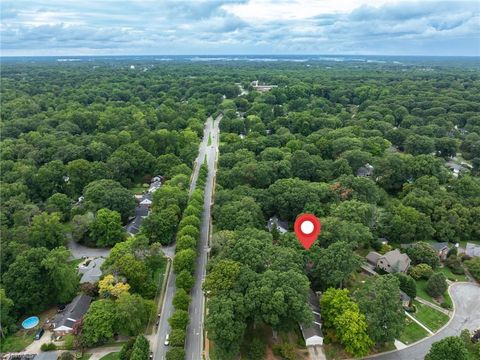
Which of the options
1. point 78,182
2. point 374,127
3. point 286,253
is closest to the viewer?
point 286,253

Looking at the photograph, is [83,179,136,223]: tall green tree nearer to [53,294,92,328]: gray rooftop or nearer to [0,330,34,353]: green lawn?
[53,294,92,328]: gray rooftop

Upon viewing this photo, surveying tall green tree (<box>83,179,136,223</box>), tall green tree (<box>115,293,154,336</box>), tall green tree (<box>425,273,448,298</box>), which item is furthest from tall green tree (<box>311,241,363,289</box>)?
tall green tree (<box>83,179,136,223</box>)

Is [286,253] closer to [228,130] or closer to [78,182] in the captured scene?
[78,182]

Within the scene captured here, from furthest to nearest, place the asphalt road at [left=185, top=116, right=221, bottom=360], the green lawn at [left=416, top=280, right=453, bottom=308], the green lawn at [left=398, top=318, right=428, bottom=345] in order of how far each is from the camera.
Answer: the green lawn at [left=416, top=280, right=453, bottom=308], the green lawn at [left=398, top=318, right=428, bottom=345], the asphalt road at [left=185, top=116, right=221, bottom=360]

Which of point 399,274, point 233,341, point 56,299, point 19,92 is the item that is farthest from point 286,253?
point 19,92

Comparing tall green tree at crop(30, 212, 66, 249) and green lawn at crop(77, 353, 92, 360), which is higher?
tall green tree at crop(30, 212, 66, 249)

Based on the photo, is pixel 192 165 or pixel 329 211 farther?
pixel 192 165

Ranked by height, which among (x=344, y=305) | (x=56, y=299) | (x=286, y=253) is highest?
(x=286, y=253)
